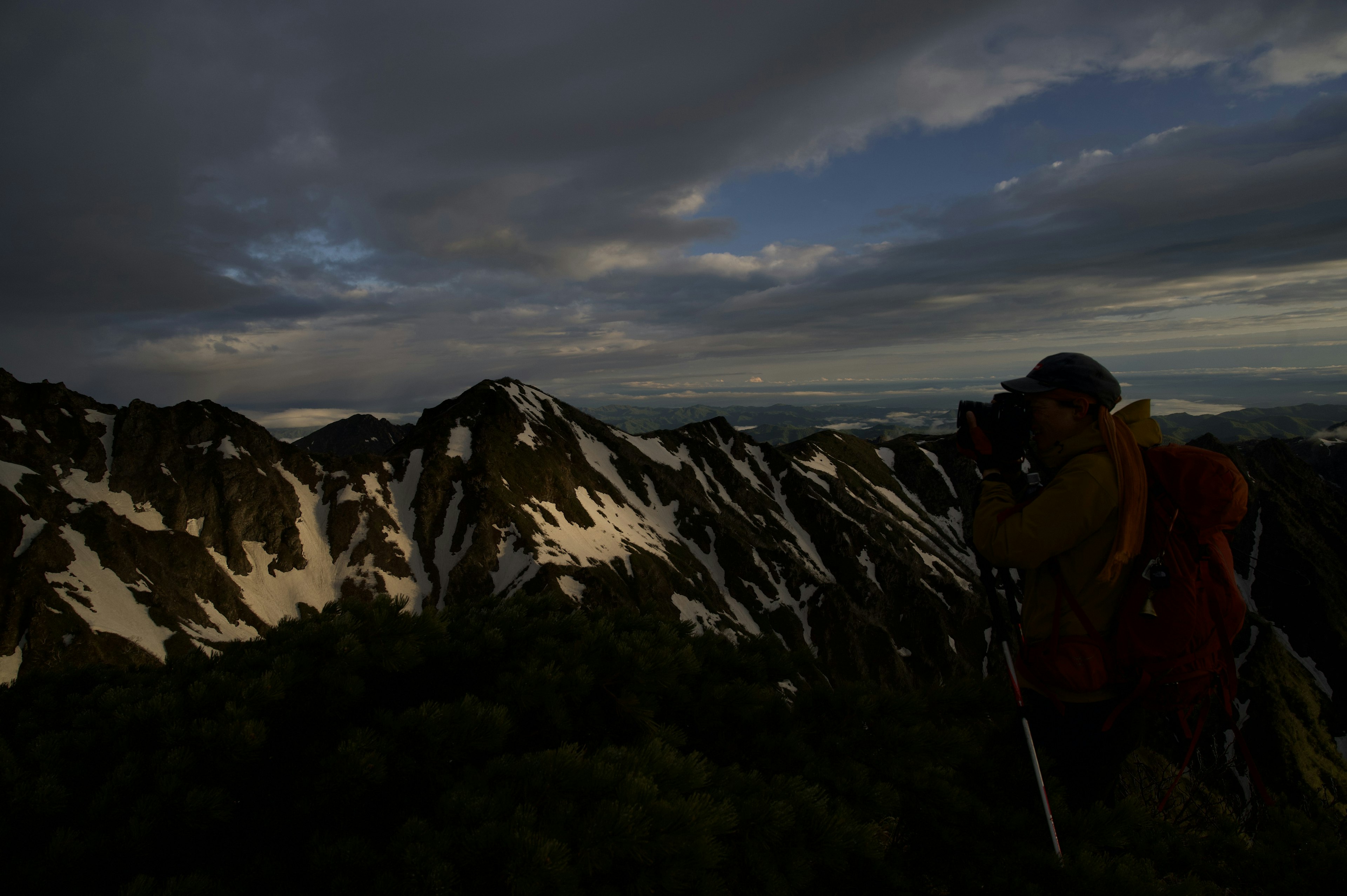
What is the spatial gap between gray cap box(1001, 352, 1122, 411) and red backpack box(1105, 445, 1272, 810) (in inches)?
28.1

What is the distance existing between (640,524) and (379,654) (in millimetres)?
119522

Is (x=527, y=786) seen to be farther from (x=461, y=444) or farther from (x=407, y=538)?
(x=461, y=444)

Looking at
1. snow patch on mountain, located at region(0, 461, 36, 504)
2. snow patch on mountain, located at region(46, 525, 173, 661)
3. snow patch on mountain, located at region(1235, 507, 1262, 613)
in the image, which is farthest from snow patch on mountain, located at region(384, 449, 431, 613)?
snow patch on mountain, located at region(1235, 507, 1262, 613)

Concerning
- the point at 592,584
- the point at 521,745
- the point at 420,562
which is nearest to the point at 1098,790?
the point at 521,745

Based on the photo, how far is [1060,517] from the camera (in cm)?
541

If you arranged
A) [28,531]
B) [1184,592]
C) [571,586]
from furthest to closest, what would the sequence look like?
[571,586]
[28,531]
[1184,592]

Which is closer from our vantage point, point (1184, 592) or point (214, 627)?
point (1184, 592)

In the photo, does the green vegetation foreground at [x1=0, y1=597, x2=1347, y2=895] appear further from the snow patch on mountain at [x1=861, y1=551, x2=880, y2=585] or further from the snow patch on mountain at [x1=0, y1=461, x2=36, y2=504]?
the snow patch on mountain at [x1=861, y1=551, x2=880, y2=585]

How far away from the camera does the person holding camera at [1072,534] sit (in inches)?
212

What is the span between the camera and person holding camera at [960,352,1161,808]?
5.39 metres

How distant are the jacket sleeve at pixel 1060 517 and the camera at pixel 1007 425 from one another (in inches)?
21.5

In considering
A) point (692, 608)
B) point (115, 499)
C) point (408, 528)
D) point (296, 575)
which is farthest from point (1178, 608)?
point (115, 499)

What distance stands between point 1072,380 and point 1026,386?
42 cm

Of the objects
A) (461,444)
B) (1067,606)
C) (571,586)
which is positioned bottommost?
(571,586)
